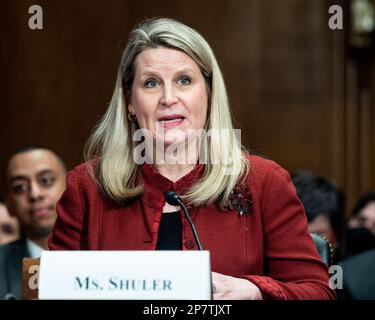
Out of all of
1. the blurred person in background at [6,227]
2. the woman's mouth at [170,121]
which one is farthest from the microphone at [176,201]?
the blurred person in background at [6,227]

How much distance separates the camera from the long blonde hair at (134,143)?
1934 millimetres

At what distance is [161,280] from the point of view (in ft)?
5.45

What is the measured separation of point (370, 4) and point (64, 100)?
189cm

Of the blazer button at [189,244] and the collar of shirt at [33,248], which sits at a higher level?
the blazer button at [189,244]

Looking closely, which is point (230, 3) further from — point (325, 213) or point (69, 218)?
point (69, 218)

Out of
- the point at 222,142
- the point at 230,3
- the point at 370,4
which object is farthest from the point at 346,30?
the point at 222,142

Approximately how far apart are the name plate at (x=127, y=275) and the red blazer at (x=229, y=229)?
0.23 meters

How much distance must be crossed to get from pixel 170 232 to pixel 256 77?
8.73 ft

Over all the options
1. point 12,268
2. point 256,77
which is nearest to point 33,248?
point 12,268

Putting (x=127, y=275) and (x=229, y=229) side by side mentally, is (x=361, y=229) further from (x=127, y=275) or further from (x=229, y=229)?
(x=127, y=275)

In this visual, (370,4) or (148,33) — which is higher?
(370,4)

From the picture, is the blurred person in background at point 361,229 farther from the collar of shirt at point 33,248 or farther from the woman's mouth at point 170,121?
the woman's mouth at point 170,121

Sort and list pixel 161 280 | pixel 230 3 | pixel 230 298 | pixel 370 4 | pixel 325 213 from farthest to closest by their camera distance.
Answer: pixel 370 4
pixel 230 3
pixel 325 213
pixel 230 298
pixel 161 280

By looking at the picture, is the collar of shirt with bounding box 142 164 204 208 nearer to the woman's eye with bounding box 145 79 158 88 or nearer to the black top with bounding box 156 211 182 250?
the black top with bounding box 156 211 182 250
